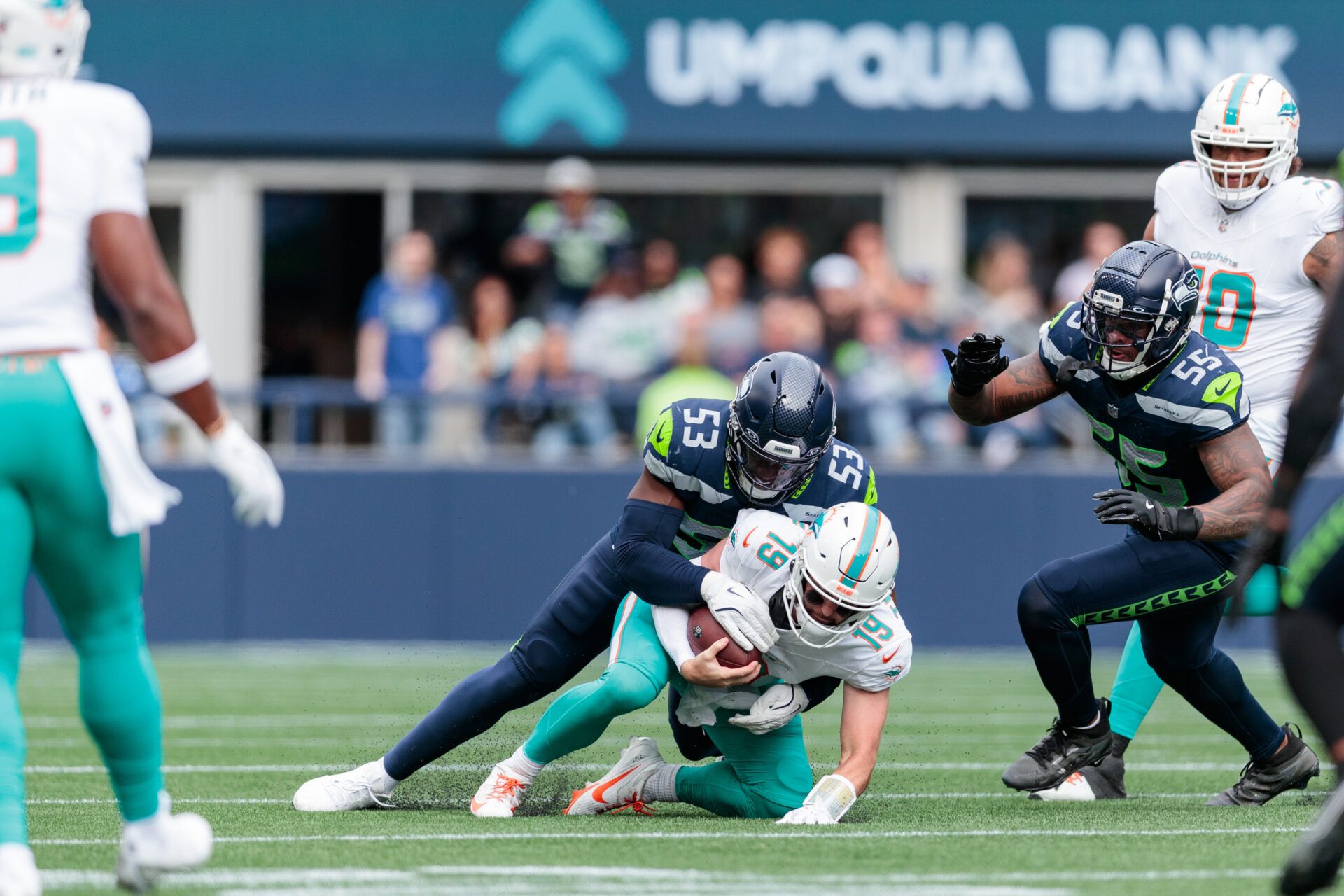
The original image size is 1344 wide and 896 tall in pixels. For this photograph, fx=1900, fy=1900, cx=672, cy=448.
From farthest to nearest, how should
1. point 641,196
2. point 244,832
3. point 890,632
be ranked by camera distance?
1. point 641,196
2. point 890,632
3. point 244,832

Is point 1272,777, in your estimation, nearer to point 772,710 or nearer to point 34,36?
point 772,710

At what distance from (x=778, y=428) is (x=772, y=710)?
0.76 metres

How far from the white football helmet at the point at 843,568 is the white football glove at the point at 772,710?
24 cm

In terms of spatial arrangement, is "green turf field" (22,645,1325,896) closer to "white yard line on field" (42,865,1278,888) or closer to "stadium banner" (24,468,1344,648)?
"white yard line on field" (42,865,1278,888)

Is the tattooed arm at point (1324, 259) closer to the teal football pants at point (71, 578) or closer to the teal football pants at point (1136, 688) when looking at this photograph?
the teal football pants at point (1136, 688)

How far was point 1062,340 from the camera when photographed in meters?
5.46

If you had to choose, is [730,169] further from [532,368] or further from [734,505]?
[734,505]

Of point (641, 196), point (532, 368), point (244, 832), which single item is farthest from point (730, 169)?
point (244, 832)

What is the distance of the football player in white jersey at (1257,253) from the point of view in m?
5.82

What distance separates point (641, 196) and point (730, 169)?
0.70m

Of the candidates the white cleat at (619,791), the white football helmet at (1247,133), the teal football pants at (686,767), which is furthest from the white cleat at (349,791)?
the white football helmet at (1247,133)

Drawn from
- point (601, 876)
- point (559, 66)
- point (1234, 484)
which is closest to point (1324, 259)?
point (1234, 484)

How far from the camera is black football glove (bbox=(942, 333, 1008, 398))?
5309mm

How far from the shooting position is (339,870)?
3.97 metres
